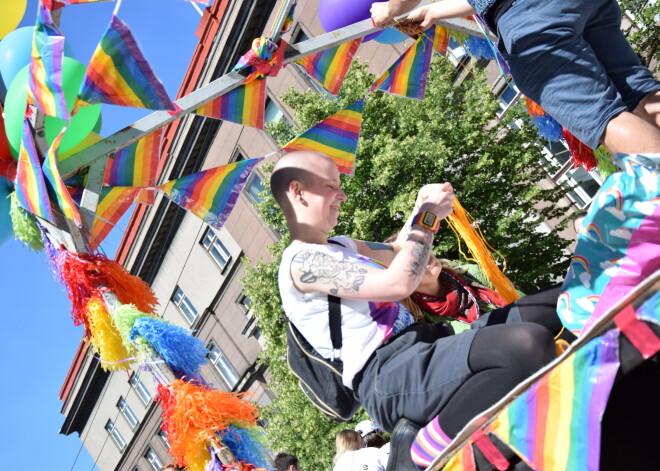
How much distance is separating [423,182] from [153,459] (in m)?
19.2

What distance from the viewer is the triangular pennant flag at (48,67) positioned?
3.44 meters

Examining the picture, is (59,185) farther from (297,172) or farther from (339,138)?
(339,138)

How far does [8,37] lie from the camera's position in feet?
14.1

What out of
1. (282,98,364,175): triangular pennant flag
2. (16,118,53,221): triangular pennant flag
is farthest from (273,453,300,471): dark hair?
(16,118,53,221): triangular pennant flag

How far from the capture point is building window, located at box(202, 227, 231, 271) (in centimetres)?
2270

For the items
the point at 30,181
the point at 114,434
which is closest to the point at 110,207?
the point at 30,181

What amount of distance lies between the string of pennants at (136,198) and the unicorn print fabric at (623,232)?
196 cm

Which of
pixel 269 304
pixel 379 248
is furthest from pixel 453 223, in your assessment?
pixel 269 304

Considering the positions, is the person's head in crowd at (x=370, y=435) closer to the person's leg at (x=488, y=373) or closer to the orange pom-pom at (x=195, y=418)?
the orange pom-pom at (x=195, y=418)

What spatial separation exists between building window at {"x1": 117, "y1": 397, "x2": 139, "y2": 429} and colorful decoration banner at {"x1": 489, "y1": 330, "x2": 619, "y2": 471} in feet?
91.4

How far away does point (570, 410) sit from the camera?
160 centimetres

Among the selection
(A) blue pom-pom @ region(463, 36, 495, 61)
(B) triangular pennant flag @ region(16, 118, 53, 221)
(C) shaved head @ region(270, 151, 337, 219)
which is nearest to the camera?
(C) shaved head @ region(270, 151, 337, 219)

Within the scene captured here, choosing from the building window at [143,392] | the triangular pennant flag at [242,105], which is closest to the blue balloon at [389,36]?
the triangular pennant flag at [242,105]

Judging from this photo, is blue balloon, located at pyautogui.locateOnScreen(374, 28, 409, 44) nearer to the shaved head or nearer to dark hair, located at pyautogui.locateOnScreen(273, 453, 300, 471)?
the shaved head
